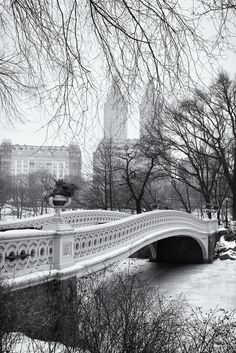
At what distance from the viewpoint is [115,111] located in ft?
16.5

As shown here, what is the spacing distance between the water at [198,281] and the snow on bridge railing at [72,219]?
8.25ft

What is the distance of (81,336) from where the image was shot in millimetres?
4461

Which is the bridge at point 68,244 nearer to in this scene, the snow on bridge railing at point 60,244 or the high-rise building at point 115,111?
the snow on bridge railing at point 60,244

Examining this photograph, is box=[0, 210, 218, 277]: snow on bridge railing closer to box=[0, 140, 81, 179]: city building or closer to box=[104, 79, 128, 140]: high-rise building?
box=[0, 140, 81, 179]: city building

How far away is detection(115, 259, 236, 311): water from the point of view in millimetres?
Result: 14547

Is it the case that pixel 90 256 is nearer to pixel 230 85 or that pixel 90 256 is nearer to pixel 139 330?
pixel 139 330

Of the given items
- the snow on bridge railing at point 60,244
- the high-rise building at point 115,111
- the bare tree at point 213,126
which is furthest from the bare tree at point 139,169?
the high-rise building at point 115,111

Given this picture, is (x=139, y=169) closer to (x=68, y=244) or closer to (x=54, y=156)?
(x=68, y=244)

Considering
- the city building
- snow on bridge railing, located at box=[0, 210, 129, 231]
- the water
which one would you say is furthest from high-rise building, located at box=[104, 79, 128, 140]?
snow on bridge railing, located at box=[0, 210, 129, 231]

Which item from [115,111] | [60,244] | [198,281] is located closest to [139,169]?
[198,281]

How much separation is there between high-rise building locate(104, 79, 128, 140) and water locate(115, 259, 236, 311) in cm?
778

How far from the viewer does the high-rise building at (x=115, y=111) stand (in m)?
4.79

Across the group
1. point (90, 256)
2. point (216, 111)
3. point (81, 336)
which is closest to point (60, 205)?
point (90, 256)

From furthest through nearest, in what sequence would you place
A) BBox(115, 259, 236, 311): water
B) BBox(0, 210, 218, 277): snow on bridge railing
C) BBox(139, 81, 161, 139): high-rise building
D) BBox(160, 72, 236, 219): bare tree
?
1. BBox(160, 72, 236, 219): bare tree
2. BBox(115, 259, 236, 311): water
3. BBox(0, 210, 218, 277): snow on bridge railing
4. BBox(139, 81, 161, 139): high-rise building
